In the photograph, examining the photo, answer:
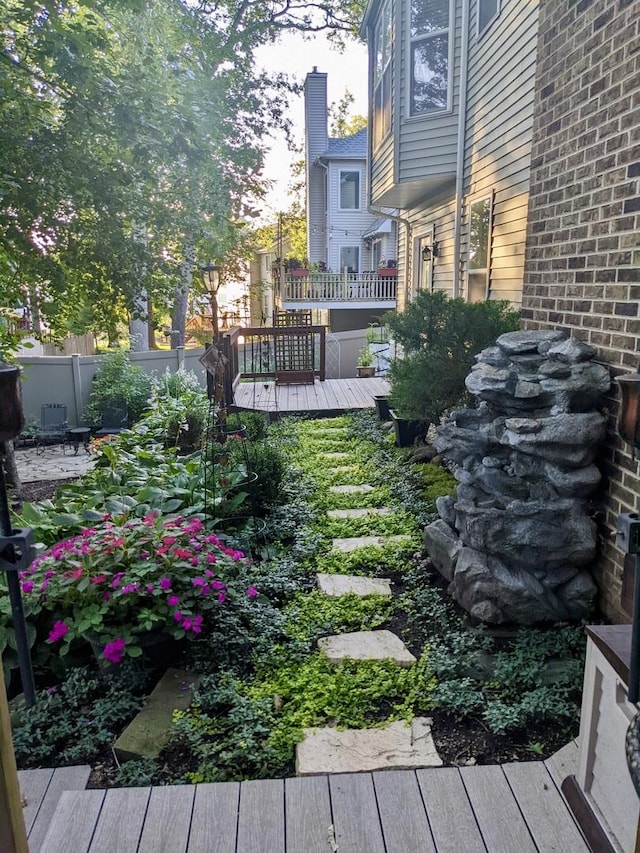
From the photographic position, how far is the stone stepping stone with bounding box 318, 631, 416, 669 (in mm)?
2803

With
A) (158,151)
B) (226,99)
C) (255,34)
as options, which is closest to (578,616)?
(158,151)

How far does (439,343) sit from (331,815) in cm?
394

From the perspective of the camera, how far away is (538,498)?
2.99 m

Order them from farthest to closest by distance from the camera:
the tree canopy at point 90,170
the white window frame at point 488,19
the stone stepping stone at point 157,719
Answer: the white window frame at point 488,19
the tree canopy at point 90,170
the stone stepping stone at point 157,719

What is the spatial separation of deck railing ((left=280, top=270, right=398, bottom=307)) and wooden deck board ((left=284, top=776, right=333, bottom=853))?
14813mm

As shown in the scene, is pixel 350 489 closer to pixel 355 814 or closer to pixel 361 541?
pixel 361 541

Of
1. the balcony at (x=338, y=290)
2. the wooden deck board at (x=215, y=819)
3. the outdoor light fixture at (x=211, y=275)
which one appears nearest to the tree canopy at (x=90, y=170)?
the outdoor light fixture at (x=211, y=275)

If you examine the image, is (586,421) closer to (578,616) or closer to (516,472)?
(516,472)

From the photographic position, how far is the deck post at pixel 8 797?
3.96 ft

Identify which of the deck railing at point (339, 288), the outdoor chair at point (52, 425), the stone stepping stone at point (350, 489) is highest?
the deck railing at point (339, 288)

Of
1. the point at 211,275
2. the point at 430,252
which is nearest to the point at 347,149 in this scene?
the point at 430,252

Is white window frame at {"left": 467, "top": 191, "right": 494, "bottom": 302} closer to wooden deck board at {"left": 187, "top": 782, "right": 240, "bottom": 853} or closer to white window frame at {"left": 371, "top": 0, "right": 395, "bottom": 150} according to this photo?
white window frame at {"left": 371, "top": 0, "right": 395, "bottom": 150}

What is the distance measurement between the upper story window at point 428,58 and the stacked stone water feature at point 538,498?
5.48 meters

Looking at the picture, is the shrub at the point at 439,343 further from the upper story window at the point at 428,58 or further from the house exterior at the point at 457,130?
the upper story window at the point at 428,58
